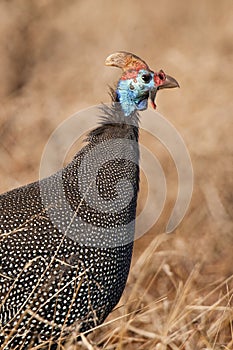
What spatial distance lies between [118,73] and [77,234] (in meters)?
3.20

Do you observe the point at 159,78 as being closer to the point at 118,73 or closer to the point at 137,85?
the point at 137,85

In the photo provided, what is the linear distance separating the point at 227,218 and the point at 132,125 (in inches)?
74.6

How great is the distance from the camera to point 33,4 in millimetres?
6578

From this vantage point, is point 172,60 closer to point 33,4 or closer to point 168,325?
point 33,4

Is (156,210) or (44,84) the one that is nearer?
(156,210)

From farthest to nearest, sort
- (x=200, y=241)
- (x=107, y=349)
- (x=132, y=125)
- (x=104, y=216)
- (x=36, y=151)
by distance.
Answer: (x=36, y=151), (x=200, y=241), (x=132, y=125), (x=104, y=216), (x=107, y=349)

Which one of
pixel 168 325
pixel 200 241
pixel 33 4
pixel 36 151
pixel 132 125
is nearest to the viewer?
pixel 168 325

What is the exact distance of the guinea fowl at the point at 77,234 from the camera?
10.1 ft

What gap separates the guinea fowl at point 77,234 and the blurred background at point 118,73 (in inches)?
72.9

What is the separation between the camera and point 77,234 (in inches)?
128

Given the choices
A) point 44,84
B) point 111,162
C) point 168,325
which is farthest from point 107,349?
point 44,84

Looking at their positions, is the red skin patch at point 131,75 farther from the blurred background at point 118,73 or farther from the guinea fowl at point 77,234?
the blurred background at point 118,73

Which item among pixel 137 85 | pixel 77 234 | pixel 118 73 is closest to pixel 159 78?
pixel 137 85

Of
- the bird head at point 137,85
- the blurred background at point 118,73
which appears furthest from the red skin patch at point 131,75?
the blurred background at point 118,73
